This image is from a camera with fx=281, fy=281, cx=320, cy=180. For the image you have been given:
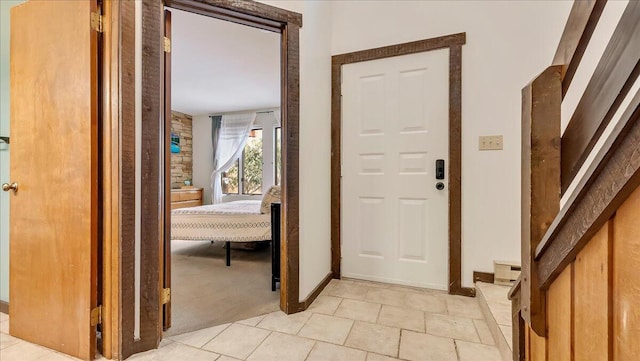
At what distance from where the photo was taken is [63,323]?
1.45 metres

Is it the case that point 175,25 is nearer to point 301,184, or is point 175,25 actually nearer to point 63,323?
A: point 301,184

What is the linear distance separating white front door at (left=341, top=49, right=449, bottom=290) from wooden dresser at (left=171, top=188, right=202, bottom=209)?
4.09 metres

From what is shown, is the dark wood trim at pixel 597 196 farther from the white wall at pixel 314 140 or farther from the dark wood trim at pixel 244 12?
the dark wood trim at pixel 244 12

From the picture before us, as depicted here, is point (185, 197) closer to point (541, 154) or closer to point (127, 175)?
point (127, 175)

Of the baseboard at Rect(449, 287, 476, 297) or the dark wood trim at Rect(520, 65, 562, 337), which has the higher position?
the dark wood trim at Rect(520, 65, 562, 337)

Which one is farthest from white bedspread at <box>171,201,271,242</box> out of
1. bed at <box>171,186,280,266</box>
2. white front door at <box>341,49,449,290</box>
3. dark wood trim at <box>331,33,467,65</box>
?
dark wood trim at <box>331,33,467,65</box>

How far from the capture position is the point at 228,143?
5.97 meters

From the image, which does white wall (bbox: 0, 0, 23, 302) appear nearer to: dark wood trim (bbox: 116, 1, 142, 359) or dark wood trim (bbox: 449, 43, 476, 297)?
dark wood trim (bbox: 116, 1, 142, 359)

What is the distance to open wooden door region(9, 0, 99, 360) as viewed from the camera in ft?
4.59

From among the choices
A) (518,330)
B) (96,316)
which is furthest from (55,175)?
(518,330)

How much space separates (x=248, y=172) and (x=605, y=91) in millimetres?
5865

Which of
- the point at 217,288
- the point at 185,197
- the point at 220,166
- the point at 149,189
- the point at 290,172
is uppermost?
the point at 220,166

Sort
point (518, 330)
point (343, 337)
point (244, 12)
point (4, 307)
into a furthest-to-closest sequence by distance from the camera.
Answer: point (4, 307) → point (244, 12) → point (343, 337) → point (518, 330)

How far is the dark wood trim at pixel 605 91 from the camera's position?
21.5 inches
